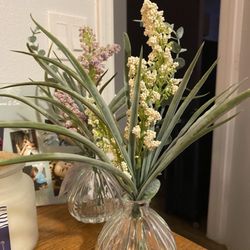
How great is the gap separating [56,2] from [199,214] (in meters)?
1.76

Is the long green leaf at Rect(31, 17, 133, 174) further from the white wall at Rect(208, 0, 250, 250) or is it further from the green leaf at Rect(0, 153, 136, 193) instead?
the white wall at Rect(208, 0, 250, 250)

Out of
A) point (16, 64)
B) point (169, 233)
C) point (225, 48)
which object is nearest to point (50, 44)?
point (16, 64)

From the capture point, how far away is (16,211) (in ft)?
1.65

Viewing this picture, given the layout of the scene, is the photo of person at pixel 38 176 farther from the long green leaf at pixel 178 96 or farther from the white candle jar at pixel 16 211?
the long green leaf at pixel 178 96

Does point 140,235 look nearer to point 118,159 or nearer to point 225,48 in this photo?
point 118,159

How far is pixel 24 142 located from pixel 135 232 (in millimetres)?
408

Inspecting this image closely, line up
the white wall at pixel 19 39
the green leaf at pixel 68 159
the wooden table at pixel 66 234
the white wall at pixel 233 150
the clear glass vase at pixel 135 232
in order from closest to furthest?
the green leaf at pixel 68 159 → the clear glass vase at pixel 135 232 → the wooden table at pixel 66 234 → the white wall at pixel 19 39 → the white wall at pixel 233 150

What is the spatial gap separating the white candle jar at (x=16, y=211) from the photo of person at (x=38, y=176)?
17cm

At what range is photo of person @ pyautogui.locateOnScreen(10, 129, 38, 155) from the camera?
0.70m

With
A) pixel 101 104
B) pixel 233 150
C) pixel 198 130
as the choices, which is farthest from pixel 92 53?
pixel 233 150

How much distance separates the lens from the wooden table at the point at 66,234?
1.81 ft

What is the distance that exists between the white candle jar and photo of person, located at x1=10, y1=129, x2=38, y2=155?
6.2 inches

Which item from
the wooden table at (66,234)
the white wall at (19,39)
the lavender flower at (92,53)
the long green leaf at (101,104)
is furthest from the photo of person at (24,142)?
the long green leaf at (101,104)

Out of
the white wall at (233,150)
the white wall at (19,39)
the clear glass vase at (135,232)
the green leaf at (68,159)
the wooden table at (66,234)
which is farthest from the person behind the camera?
the white wall at (233,150)
